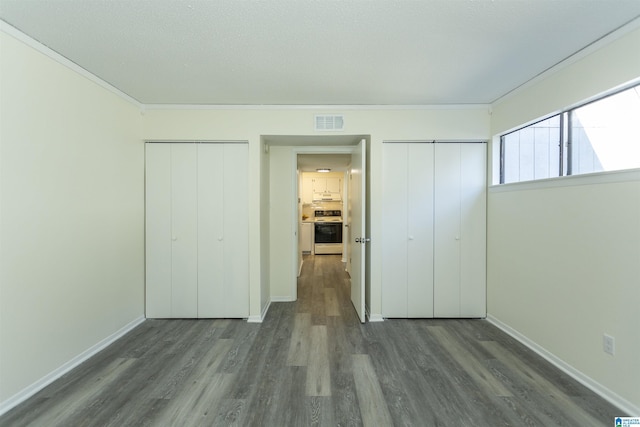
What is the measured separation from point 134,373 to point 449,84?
3.59 meters

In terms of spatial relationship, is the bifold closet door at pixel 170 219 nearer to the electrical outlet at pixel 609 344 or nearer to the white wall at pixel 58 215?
the white wall at pixel 58 215

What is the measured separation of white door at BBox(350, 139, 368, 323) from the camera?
115 inches

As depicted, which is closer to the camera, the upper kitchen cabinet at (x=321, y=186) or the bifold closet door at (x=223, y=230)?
the bifold closet door at (x=223, y=230)

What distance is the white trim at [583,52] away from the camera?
1683 mm

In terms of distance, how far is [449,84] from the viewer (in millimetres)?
2512

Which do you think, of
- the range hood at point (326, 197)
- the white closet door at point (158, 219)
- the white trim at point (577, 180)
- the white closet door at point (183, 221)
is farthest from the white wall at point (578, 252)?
the range hood at point (326, 197)

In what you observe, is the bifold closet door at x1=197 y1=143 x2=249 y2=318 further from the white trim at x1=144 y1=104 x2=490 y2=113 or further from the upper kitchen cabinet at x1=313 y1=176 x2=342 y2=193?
the upper kitchen cabinet at x1=313 y1=176 x2=342 y2=193

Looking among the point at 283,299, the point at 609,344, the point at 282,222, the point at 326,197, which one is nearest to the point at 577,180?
the point at 609,344

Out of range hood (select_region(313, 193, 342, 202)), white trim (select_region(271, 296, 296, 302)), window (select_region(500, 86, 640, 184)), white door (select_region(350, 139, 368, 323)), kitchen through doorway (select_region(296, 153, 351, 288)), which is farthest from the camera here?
range hood (select_region(313, 193, 342, 202))

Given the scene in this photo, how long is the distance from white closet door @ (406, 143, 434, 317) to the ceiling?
73 centimetres

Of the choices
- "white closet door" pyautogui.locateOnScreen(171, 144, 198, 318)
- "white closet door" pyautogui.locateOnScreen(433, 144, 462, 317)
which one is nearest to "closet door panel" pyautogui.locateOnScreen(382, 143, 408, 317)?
"white closet door" pyautogui.locateOnScreen(433, 144, 462, 317)

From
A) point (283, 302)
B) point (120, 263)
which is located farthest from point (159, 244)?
point (283, 302)

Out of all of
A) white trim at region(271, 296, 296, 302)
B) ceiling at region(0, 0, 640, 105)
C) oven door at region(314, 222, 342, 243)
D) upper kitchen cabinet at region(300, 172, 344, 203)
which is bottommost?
white trim at region(271, 296, 296, 302)

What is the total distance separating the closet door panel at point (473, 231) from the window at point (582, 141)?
0.32 m
